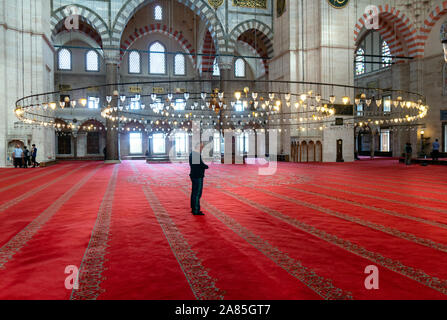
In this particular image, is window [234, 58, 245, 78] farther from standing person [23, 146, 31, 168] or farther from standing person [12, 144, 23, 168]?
standing person [12, 144, 23, 168]

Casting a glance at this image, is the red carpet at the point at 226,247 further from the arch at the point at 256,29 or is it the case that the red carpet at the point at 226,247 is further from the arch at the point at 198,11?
the arch at the point at 256,29

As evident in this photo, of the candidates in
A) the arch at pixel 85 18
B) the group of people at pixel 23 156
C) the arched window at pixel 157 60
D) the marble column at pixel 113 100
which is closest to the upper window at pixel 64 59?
the arched window at pixel 157 60

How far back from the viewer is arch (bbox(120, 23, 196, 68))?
1880 cm

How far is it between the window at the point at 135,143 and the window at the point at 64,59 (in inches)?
191

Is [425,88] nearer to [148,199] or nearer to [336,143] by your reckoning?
[336,143]

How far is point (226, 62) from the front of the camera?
15.1 m

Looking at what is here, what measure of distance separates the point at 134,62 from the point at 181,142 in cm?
514

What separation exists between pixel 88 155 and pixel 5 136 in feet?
25.4

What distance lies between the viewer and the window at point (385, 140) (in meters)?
19.1

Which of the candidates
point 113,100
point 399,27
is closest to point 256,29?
point 399,27

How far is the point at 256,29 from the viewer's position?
634 inches

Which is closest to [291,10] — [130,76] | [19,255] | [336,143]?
[336,143]

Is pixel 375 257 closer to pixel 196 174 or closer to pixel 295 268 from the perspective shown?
pixel 295 268

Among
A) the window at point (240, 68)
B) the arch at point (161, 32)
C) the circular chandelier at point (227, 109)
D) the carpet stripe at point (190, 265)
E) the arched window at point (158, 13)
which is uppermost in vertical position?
the arched window at point (158, 13)
